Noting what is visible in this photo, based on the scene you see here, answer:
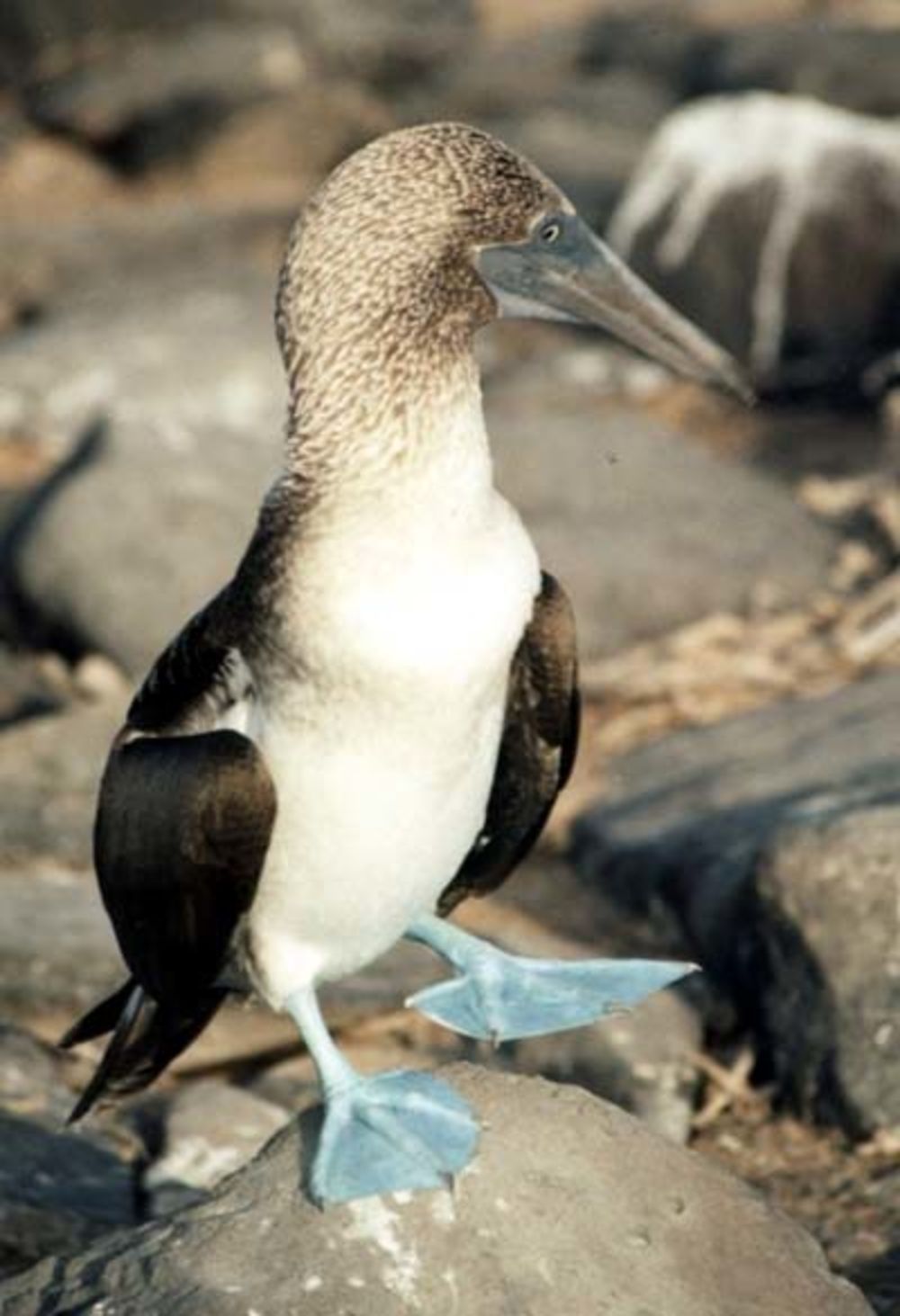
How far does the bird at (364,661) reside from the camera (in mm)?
4242

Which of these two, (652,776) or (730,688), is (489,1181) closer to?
(652,776)

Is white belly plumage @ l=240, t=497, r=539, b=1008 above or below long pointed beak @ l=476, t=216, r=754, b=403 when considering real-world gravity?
below

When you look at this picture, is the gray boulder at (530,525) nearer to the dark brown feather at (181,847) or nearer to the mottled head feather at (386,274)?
the dark brown feather at (181,847)

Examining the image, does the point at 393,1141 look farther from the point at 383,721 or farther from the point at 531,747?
the point at 531,747

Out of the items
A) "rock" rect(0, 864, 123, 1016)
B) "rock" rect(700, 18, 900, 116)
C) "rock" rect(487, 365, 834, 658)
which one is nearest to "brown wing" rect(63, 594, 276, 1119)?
"rock" rect(0, 864, 123, 1016)

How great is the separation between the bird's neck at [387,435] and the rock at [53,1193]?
4.97 feet

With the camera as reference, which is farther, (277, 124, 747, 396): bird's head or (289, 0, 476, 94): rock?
(289, 0, 476, 94): rock

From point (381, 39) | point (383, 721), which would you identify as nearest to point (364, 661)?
point (383, 721)

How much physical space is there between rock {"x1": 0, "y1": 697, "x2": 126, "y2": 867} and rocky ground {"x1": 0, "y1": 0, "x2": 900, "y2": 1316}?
0.01 m

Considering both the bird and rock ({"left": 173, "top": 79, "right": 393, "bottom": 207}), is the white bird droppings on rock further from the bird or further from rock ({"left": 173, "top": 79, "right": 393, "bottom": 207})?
rock ({"left": 173, "top": 79, "right": 393, "bottom": 207})

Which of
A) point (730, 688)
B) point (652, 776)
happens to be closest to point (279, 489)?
point (652, 776)

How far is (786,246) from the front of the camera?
37.4 feet

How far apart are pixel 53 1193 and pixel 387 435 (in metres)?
1.73

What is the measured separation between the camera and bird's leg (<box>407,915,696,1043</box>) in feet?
15.4
